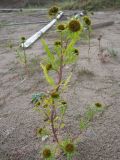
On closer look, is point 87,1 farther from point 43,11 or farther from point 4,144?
point 4,144

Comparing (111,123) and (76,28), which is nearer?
(76,28)

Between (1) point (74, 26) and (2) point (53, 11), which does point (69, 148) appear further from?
(2) point (53, 11)

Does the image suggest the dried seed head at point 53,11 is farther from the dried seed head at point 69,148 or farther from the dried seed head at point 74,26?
the dried seed head at point 69,148

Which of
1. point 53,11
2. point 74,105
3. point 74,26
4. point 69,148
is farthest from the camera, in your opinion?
point 74,105

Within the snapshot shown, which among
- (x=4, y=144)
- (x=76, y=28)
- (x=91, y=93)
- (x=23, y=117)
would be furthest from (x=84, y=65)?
(x=76, y=28)

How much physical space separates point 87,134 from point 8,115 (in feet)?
2.79

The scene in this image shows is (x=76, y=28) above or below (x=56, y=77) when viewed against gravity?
above

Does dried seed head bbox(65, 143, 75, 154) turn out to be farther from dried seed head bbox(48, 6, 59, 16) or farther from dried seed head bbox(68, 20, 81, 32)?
dried seed head bbox(48, 6, 59, 16)

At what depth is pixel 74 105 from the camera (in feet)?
11.0

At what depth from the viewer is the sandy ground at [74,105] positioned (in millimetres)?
2667

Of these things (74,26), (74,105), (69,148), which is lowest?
(74,105)

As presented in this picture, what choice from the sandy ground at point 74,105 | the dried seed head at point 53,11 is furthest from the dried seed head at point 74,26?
the sandy ground at point 74,105

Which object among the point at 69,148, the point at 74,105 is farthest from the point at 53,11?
the point at 74,105

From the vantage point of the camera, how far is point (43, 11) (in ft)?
39.1
